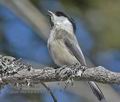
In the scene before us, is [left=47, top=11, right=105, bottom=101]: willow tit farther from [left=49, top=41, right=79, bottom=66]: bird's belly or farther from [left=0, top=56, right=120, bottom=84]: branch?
[left=0, top=56, right=120, bottom=84]: branch

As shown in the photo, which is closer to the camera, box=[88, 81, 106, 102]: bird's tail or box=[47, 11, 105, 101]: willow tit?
box=[88, 81, 106, 102]: bird's tail

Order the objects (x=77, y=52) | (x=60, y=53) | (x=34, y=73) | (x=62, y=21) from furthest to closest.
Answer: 1. (x=62, y=21)
2. (x=60, y=53)
3. (x=77, y=52)
4. (x=34, y=73)

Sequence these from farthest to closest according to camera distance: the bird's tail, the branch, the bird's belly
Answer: the bird's belly → the bird's tail → the branch

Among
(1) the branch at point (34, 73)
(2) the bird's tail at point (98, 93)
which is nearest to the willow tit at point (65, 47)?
(2) the bird's tail at point (98, 93)

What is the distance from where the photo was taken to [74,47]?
358cm

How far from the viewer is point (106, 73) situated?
2.59 metres

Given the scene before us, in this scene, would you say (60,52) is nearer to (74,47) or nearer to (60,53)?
(60,53)

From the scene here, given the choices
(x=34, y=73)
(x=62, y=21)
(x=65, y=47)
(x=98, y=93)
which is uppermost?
(x=62, y=21)

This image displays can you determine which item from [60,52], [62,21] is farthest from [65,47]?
[62,21]

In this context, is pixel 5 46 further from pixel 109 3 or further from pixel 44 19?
pixel 109 3

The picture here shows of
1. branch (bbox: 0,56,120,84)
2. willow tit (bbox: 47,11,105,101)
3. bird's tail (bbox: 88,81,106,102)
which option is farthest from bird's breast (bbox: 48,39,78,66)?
branch (bbox: 0,56,120,84)

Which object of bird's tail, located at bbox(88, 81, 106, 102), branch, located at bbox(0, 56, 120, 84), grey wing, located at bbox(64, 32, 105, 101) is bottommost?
branch, located at bbox(0, 56, 120, 84)

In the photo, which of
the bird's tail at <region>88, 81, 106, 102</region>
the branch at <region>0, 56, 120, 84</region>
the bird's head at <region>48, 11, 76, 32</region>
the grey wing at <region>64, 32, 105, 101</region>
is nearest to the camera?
the branch at <region>0, 56, 120, 84</region>

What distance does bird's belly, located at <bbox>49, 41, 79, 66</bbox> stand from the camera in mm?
3582
